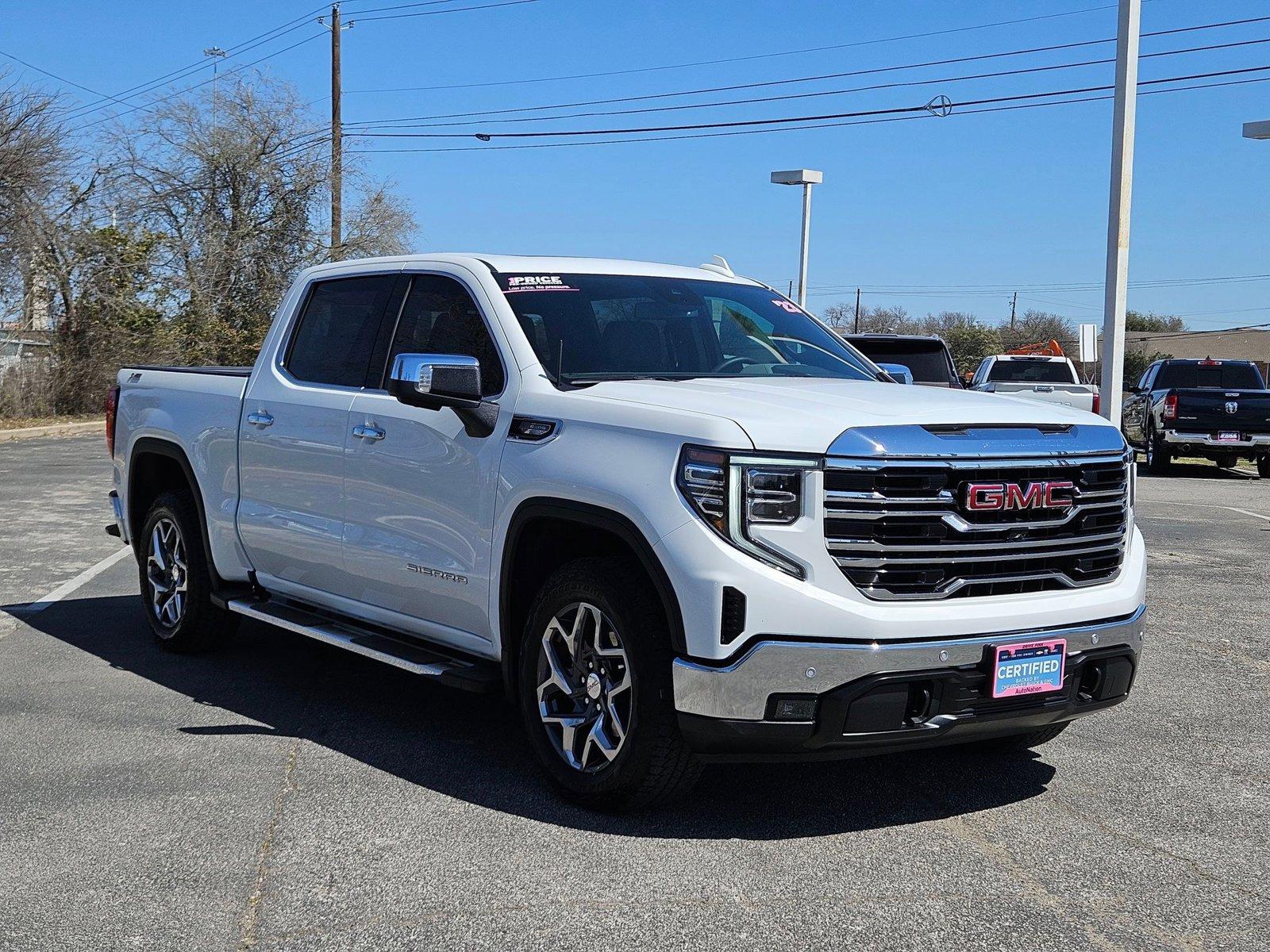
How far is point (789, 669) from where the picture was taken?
4.52 m

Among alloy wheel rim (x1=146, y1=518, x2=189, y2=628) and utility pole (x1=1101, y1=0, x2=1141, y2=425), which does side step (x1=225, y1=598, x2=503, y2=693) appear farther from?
utility pole (x1=1101, y1=0, x2=1141, y2=425)

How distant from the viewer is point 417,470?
5.88 metres

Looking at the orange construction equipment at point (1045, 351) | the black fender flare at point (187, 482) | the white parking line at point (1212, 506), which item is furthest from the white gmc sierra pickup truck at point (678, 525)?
the orange construction equipment at point (1045, 351)

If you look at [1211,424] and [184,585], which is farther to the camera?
[1211,424]

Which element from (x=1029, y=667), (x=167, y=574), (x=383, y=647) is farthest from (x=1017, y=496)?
(x=167, y=574)

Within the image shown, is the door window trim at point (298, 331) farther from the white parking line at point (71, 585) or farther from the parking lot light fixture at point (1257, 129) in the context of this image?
the parking lot light fixture at point (1257, 129)

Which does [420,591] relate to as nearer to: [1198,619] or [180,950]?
[180,950]

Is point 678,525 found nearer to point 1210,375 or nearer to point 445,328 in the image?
point 445,328

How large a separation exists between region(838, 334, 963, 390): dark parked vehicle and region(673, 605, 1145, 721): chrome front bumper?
450 inches

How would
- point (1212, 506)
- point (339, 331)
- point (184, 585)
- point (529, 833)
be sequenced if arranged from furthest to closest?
point (1212, 506) < point (184, 585) < point (339, 331) < point (529, 833)

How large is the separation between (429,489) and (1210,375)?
23.0 meters

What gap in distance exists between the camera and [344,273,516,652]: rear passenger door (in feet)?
18.3

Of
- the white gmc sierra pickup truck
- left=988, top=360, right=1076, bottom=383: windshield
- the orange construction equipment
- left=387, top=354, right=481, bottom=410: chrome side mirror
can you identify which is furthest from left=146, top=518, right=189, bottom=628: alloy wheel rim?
the orange construction equipment

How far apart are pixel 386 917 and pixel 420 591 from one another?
1980 mm
